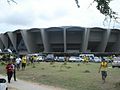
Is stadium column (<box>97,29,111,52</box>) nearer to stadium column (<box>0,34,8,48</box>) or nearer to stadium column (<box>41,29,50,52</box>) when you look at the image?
stadium column (<box>41,29,50,52</box>)

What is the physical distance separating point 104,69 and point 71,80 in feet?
12.0

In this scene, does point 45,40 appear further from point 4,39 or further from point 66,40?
point 4,39

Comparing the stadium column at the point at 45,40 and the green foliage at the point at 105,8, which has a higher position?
the green foliage at the point at 105,8

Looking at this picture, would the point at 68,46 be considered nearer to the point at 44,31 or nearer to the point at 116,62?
the point at 44,31

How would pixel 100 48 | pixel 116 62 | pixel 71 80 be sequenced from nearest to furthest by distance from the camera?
pixel 71 80, pixel 116 62, pixel 100 48

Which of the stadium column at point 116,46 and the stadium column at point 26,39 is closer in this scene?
the stadium column at point 116,46


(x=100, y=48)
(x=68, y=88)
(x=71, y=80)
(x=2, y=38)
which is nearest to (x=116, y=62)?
(x=71, y=80)

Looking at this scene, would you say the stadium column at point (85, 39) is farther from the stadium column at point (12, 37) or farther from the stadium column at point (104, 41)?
the stadium column at point (12, 37)

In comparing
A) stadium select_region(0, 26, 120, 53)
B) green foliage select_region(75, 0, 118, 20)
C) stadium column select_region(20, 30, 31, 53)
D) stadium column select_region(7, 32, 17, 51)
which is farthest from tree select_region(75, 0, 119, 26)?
stadium column select_region(7, 32, 17, 51)

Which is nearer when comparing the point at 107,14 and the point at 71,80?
the point at 107,14

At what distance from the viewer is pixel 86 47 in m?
144

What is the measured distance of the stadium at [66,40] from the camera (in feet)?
461

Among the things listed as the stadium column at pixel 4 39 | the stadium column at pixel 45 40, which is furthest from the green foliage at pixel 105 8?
the stadium column at pixel 4 39

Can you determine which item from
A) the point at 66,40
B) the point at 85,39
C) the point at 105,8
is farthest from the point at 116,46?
the point at 105,8
